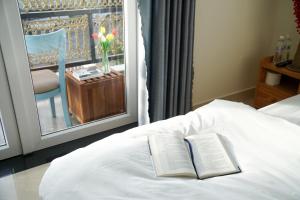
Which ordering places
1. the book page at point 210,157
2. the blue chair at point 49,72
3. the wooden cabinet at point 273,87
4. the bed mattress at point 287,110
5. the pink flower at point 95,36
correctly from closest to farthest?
the book page at point 210,157 → the bed mattress at point 287,110 → the blue chair at point 49,72 → the pink flower at point 95,36 → the wooden cabinet at point 273,87

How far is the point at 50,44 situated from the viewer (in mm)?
2004

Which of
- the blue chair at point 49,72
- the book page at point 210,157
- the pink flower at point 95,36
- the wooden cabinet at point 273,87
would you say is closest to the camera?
the book page at point 210,157

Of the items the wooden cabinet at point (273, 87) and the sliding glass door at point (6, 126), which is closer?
the sliding glass door at point (6, 126)

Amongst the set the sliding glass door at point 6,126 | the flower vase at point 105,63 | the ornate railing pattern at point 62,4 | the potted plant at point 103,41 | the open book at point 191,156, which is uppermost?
the ornate railing pattern at point 62,4

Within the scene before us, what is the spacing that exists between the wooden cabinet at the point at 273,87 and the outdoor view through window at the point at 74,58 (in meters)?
1.20

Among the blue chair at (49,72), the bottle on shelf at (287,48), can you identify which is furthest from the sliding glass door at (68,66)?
the bottle on shelf at (287,48)

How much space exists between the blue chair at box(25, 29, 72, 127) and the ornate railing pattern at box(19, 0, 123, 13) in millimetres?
163

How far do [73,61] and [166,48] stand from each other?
28.2 inches

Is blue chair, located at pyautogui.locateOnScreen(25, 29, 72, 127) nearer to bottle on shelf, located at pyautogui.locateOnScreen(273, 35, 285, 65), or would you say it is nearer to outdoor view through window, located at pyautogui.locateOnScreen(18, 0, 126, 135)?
Result: outdoor view through window, located at pyautogui.locateOnScreen(18, 0, 126, 135)

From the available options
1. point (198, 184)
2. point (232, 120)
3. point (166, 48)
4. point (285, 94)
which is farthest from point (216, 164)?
point (285, 94)

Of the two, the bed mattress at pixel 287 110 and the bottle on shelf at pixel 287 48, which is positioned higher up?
the bottle on shelf at pixel 287 48

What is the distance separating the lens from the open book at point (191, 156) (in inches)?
42.5

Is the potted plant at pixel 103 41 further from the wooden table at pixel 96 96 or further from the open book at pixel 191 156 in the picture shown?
the open book at pixel 191 156

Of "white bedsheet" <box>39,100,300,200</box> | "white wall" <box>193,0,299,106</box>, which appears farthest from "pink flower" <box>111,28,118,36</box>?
"white bedsheet" <box>39,100,300,200</box>
